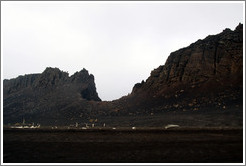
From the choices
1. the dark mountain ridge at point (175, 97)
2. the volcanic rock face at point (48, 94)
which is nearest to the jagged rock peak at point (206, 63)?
the dark mountain ridge at point (175, 97)

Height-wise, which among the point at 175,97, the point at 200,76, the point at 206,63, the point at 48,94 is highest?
the point at 206,63

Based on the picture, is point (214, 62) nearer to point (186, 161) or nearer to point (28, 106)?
point (186, 161)

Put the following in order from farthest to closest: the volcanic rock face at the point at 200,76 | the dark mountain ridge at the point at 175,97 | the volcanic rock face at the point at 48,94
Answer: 1. the volcanic rock face at the point at 48,94
2. the volcanic rock face at the point at 200,76
3. the dark mountain ridge at the point at 175,97

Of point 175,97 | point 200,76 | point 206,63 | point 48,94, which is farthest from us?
point 48,94

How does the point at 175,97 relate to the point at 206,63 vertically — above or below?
below

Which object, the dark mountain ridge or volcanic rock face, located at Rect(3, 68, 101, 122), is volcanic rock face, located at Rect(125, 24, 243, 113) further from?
volcanic rock face, located at Rect(3, 68, 101, 122)

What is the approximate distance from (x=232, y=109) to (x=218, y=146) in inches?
772

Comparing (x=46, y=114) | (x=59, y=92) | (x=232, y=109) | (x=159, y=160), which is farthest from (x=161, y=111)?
(x=59, y=92)

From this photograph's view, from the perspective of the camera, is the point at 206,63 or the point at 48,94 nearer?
the point at 206,63

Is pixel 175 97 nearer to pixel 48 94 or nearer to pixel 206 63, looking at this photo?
pixel 206 63

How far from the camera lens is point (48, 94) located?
70.8 metres

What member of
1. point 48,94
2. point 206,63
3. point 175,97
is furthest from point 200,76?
point 48,94

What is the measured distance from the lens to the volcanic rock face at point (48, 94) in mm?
58688

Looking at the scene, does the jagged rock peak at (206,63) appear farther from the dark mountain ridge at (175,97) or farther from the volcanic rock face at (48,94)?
the volcanic rock face at (48,94)
